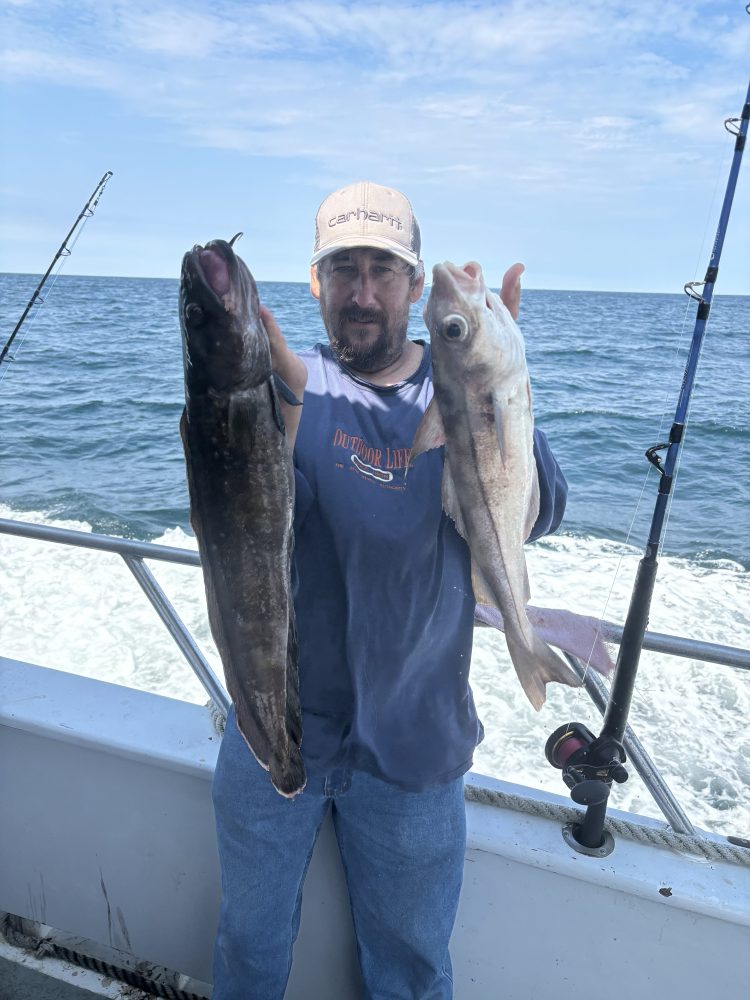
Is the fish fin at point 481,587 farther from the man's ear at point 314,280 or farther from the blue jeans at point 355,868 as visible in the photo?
the man's ear at point 314,280

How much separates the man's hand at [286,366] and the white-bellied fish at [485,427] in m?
0.26

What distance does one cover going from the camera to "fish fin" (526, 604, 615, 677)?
81.2 inches

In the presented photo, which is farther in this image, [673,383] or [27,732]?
[673,383]

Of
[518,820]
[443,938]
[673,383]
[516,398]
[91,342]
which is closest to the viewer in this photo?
[516,398]

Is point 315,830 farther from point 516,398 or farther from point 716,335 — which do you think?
point 716,335

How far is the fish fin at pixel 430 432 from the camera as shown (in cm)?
153

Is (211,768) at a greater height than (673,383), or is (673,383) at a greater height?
(211,768)

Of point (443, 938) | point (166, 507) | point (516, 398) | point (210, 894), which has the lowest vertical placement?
point (166, 507)

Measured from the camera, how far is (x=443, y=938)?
76.3 inches

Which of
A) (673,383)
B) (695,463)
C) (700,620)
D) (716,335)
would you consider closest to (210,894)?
(700,620)

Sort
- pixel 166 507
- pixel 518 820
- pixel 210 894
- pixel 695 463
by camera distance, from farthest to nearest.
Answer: pixel 695 463, pixel 166 507, pixel 210 894, pixel 518 820

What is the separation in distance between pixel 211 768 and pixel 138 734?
32 centimetres

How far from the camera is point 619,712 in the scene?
2.05m

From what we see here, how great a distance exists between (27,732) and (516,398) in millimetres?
2089
